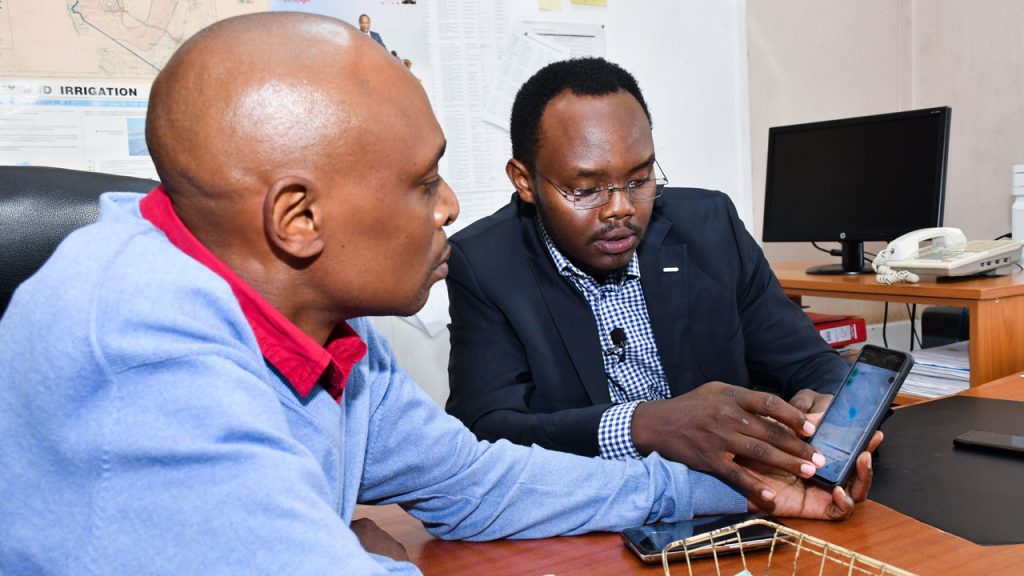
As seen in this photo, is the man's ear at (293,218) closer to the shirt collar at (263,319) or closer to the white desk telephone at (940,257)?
the shirt collar at (263,319)

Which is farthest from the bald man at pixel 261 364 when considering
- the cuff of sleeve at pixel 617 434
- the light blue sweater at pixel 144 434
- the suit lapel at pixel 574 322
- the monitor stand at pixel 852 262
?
the monitor stand at pixel 852 262

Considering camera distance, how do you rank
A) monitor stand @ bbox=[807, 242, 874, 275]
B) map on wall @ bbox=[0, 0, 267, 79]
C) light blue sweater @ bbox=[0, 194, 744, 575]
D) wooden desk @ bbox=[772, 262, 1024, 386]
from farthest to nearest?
monitor stand @ bbox=[807, 242, 874, 275]
wooden desk @ bbox=[772, 262, 1024, 386]
map on wall @ bbox=[0, 0, 267, 79]
light blue sweater @ bbox=[0, 194, 744, 575]

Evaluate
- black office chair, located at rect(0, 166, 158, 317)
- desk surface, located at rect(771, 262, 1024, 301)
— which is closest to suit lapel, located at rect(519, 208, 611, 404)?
black office chair, located at rect(0, 166, 158, 317)

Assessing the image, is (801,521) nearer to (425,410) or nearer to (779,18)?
(425,410)

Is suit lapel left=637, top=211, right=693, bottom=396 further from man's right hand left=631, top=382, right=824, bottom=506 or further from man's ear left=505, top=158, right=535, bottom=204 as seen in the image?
man's right hand left=631, top=382, right=824, bottom=506

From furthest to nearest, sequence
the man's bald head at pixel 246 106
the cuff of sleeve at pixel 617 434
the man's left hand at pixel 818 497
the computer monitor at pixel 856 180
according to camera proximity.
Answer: the computer monitor at pixel 856 180, the cuff of sleeve at pixel 617 434, the man's left hand at pixel 818 497, the man's bald head at pixel 246 106

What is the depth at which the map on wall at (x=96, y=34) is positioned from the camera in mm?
1833

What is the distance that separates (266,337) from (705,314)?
113 centimetres

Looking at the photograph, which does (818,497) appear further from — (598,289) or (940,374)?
(940,374)

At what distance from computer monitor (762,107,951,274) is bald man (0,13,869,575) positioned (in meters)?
1.78

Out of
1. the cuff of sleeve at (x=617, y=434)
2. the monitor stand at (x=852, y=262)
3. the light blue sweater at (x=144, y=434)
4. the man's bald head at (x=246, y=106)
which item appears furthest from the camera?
the monitor stand at (x=852, y=262)

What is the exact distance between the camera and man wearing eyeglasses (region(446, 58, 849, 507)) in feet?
4.91

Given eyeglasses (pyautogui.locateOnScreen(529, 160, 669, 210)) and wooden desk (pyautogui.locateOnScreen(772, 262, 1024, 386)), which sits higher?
eyeglasses (pyautogui.locateOnScreen(529, 160, 669, 210))

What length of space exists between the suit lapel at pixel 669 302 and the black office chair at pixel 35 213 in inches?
38.5
